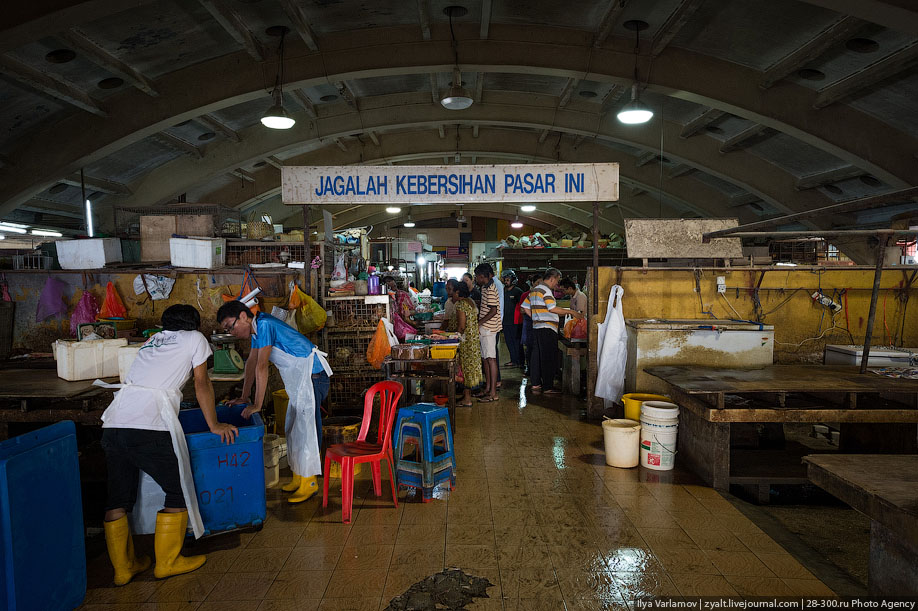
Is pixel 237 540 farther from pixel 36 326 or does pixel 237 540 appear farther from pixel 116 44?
pixel 116 44

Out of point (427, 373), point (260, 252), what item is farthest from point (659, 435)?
point (260, 252)

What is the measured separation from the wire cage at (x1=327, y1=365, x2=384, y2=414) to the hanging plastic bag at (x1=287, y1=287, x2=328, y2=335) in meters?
0.88

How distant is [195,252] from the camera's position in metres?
6.27

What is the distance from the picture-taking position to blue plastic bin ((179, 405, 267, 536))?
3.50 m

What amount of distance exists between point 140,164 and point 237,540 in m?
11.7

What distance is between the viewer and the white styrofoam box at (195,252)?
20.4 feet

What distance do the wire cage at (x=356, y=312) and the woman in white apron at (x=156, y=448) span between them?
3262mm

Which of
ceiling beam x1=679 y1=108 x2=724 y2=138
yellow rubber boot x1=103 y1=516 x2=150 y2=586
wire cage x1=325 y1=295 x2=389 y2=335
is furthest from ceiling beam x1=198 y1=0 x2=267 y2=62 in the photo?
ceiling beam x1=679 y1=108 x2=724 y2=138

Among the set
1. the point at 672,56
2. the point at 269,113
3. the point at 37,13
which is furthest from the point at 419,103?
the point at 37,13

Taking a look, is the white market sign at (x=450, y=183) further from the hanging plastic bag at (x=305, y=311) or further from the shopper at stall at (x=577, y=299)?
the shopper at stall at (x=577, y=299)

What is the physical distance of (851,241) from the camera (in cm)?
1184

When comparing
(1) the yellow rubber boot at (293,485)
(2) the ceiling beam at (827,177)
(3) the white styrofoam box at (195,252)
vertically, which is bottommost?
(1) the yellow rubber boot at (293,485)

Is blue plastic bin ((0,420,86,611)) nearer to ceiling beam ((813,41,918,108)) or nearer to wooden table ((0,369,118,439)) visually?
wooden table ((0,369,118,439))

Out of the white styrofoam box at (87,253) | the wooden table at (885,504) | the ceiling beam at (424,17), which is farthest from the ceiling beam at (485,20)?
the wooden table at (885,504)
